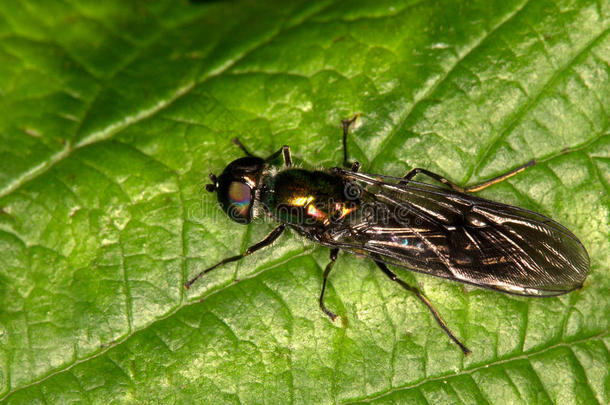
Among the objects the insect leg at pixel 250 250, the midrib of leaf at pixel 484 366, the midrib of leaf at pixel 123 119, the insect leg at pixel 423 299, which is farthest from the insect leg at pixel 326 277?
the midrib of leaf at pixel 123 119

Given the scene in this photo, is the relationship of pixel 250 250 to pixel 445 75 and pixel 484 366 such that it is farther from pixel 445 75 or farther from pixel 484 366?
pixel 445 75

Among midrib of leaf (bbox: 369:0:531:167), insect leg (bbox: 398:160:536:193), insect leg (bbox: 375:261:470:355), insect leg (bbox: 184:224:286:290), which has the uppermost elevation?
midrib of leaf (bbox: 369:0:531:167)

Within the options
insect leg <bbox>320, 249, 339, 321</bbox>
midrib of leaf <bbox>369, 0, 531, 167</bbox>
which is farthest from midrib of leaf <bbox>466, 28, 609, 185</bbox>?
insect leg <bbox>320, 249, 339, 321</bbox>

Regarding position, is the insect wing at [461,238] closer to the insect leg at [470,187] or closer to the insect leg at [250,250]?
the insect leg at [470,187]

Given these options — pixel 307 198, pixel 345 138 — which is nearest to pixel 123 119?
pixel 307 198

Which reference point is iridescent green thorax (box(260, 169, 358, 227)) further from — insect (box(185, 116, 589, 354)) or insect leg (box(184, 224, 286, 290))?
insect leg (box(184, 224, 286, 290))

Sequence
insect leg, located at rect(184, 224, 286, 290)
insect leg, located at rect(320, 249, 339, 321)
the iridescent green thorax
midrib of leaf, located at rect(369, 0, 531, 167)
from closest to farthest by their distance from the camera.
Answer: insect leg, located at rect(320, 249, 339, 321) < insect leg, located at rect(184, 224, 286, 290) < midrib of leaf, located at rect(369, 0, 531, 167) < the iridescent green thorax
